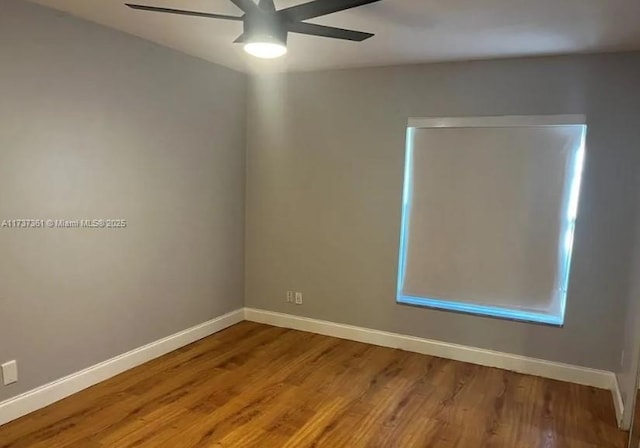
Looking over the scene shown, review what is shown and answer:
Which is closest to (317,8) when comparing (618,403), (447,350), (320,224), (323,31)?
(323,31)

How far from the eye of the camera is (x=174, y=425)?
279 cm

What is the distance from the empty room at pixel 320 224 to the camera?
2.73m

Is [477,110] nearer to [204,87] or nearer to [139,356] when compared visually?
[204,87]

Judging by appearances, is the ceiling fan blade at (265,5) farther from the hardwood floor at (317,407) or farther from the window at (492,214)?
the hardwood floor at (317,407)

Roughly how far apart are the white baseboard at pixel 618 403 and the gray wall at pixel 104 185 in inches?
127

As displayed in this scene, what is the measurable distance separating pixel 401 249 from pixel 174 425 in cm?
222

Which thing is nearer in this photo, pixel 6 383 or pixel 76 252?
pixel 6 383

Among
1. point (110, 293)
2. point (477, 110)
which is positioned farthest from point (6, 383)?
point (477, 110)

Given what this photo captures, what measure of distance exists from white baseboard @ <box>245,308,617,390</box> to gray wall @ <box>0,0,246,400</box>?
26.1 inches

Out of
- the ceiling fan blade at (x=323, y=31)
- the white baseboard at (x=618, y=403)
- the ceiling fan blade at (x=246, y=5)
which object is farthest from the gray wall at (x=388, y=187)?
the ceiling fan blade at (x=246, y=5)

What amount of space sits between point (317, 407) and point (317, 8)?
2.35 metres

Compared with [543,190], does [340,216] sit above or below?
below

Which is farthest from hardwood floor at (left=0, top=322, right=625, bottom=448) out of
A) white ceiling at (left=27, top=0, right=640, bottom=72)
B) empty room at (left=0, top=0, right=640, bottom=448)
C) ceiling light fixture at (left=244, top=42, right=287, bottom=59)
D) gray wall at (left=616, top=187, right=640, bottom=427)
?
white ceiling at (left=27, top=0, right=640, bottom=72)

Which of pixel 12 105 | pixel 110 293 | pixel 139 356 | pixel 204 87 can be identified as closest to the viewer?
pixel 12 105
